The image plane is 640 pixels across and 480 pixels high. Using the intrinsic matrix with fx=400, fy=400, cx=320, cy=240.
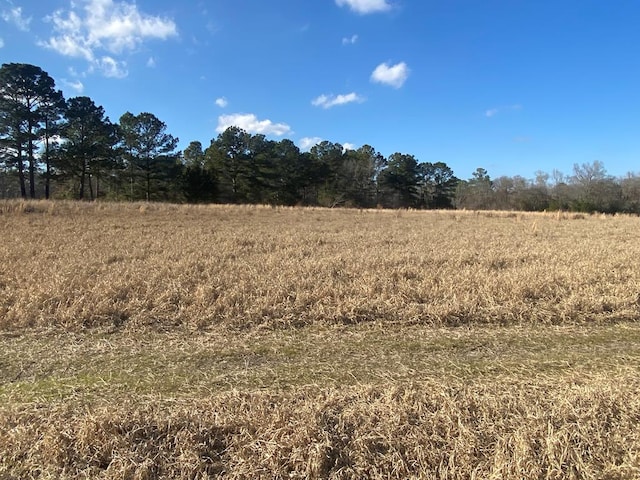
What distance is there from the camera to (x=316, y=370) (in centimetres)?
392

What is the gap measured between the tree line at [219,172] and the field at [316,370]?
1457 inches

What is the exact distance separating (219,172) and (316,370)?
52.1 metres

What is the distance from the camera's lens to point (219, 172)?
53188 millimetres

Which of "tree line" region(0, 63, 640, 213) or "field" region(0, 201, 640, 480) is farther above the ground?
"tree line" region(0, 63, 640, 213)

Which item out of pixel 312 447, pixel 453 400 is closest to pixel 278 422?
pixel 312 447

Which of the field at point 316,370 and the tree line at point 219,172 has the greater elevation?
the tree line at point 219,172

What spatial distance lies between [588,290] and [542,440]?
4.74 metres

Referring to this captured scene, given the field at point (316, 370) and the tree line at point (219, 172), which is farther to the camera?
the tree line at point (219, 172)

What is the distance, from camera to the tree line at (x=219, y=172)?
3734 cm

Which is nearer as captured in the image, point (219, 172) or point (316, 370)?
point (316, 370)

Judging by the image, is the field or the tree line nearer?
the field

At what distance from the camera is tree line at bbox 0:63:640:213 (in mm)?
37344

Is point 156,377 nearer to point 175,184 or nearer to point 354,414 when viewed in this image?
point 354,414

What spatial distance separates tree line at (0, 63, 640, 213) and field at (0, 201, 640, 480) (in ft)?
121
